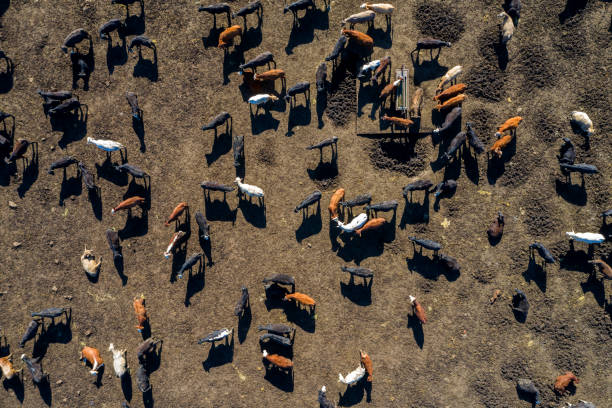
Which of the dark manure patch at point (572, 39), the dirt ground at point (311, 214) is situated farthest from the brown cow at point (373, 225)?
the dark manure patch at point (572, 39)

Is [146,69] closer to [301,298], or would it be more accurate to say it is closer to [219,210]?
[219,210]

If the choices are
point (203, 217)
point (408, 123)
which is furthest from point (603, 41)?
point (203, 217)

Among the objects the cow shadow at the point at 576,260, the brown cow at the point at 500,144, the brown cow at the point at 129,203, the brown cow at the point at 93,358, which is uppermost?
the brown cow at the point at 500,144

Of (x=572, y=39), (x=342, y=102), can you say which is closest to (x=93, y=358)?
(x=342, y=102)

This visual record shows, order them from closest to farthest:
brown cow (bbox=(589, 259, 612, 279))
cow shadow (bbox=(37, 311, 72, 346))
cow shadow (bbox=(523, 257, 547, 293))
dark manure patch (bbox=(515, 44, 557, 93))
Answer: brown cow (bbox=(589, 259, 612, 279)), dark manure patch (bbox=(515, 44, 557, 93)), cow shadow (bbox=(523, 257, 547, 293)), cow shadow (bbox=(37, 311, 72, 346))

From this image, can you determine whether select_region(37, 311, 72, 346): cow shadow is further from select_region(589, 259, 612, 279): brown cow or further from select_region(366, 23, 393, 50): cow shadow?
select_region(589, 259, 612, 279): brown cow

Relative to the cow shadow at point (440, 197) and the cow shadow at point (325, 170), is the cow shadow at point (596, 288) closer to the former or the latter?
the cow shadow at point (440, 197)

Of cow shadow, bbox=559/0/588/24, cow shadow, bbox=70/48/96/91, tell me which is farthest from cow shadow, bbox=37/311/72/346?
cow shadow, bbox=559/0/588/24
